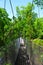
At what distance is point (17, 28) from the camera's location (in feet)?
40.0

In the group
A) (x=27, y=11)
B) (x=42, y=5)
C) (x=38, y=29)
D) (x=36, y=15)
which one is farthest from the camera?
(x=36, y=15)

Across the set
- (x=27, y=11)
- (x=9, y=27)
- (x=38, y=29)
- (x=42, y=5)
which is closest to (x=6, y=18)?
(x=9, y=27)

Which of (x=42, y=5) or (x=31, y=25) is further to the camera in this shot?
(x=31, y=25)

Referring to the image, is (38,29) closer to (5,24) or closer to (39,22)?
(39,22)

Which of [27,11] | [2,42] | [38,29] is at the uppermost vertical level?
[2,42]

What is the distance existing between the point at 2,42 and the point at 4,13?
1.36 metres

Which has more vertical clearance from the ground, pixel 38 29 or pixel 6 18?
pixel 6 18

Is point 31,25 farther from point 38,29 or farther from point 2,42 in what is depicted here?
point 2,42

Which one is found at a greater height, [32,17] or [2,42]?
[2,42]

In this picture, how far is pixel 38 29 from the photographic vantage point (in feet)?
97.0

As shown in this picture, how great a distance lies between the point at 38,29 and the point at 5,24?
18.8 metres

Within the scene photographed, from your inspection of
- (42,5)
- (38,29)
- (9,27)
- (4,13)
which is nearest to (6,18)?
(4,13)

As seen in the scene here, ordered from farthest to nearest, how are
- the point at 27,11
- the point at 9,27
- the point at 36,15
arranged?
the point at 36,15 → the point at 27,11 → the point at 9,27

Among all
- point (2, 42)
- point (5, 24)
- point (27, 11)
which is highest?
point (5, 24)
